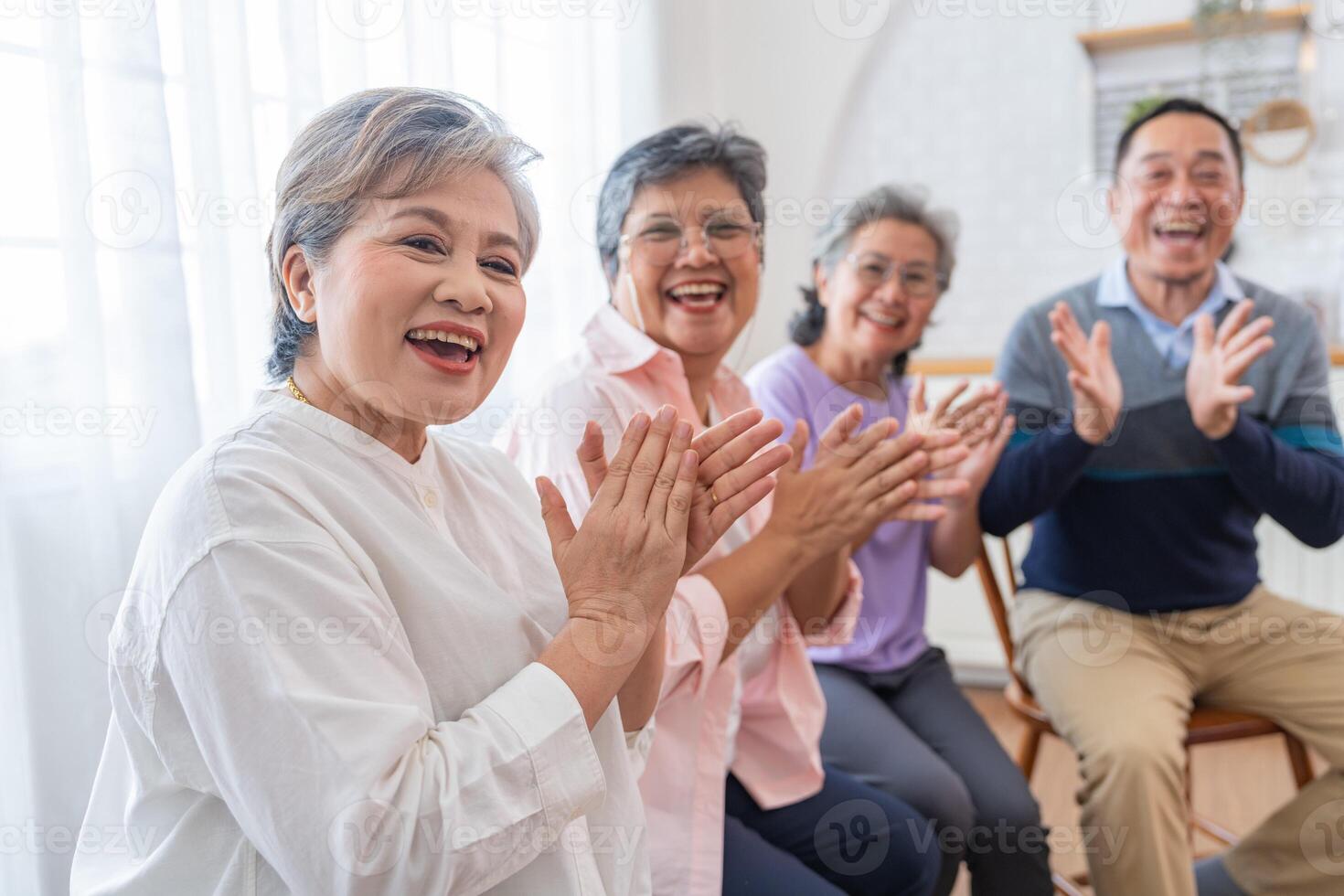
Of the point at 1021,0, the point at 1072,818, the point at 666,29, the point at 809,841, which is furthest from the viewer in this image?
the point at 1021,0

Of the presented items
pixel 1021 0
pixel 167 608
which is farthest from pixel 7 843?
pixel 1021 0

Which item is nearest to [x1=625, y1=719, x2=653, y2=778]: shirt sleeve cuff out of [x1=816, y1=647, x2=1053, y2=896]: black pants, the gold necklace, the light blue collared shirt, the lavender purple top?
the gold necklace

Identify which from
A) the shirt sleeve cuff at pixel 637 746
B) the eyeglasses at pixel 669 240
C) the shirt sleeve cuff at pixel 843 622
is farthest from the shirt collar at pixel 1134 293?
the shirt sleeve cuff at pixel 637 746

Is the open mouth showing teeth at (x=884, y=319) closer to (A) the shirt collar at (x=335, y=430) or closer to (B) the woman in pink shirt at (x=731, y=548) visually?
(B) the woman in pink shirt at (x=731, y=548)

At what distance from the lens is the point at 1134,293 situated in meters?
2.00

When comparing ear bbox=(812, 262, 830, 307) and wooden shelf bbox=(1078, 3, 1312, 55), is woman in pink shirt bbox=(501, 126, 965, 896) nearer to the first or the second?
ear bbox=(812, 262, 830, 307)

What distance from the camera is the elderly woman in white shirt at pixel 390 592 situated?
2.41 ft

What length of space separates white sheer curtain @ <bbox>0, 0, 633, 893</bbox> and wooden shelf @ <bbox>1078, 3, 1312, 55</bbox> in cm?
236

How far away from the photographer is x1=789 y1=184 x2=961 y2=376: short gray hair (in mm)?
1854

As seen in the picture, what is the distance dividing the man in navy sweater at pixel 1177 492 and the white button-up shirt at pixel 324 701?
1114mm

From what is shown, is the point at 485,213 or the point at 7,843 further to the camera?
the point at 7,843

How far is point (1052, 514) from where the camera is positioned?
1.96 m

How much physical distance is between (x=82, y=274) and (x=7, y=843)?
2.04 feet

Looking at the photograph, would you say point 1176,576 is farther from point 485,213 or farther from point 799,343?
point 485,213
